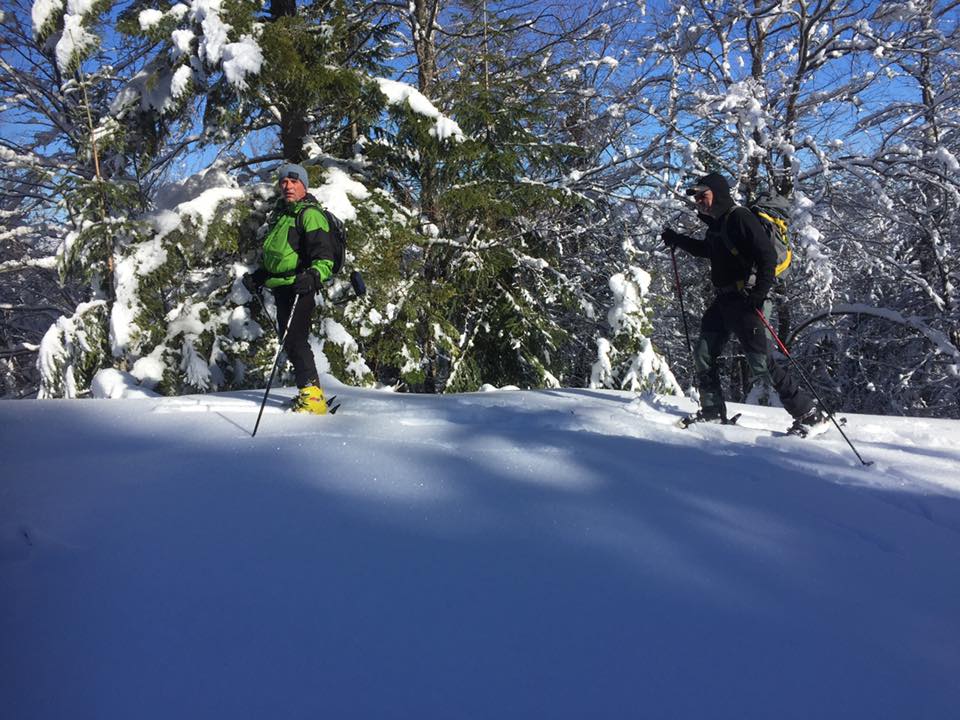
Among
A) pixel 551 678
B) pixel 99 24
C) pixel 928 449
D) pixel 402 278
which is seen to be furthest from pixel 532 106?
pixel 551 678

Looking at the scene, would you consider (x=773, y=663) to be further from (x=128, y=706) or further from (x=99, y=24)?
(x=99, y=24)

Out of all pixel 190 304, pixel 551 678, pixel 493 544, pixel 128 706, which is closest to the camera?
pixel 128 706

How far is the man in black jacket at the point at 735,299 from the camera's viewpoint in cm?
398

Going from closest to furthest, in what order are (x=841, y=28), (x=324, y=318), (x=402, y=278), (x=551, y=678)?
1. (x=551, y=678)
2. (x=324, y=318)
3. (x=402, y=278)
4. (x=841, y=28)

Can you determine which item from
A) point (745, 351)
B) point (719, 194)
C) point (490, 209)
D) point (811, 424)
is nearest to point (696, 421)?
point (745, 351)

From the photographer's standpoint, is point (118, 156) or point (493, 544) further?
point (118, 156)

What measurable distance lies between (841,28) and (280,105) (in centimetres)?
829

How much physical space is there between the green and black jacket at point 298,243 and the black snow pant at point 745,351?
2.85 meters

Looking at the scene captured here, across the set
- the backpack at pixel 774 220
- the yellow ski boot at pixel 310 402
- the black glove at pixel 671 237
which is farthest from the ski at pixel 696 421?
the yellow ski boot at pixel 310 402

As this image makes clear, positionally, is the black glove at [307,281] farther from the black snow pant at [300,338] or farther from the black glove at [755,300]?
the black glove at [755,300]

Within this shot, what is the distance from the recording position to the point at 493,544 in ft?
6.68

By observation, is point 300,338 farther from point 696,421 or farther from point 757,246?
point 757,246

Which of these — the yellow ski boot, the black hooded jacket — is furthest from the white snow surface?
the black hooded jacket

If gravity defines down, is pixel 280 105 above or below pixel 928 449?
above
